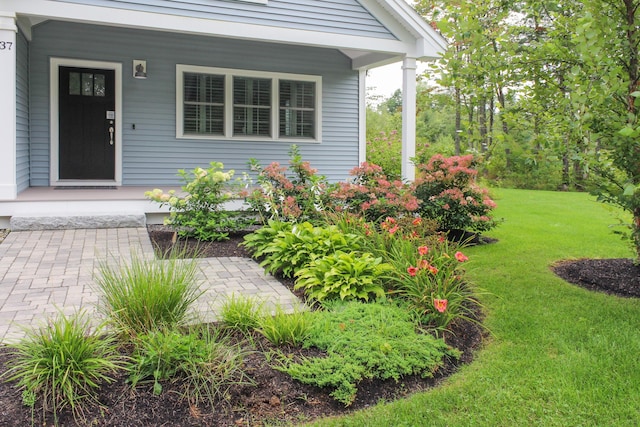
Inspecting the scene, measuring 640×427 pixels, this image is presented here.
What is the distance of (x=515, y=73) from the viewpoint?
517 cm

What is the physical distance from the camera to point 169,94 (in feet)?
32.1

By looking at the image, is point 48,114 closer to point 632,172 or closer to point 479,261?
point 479,261

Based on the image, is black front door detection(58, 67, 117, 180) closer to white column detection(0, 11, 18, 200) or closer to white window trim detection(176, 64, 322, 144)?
white window trim detection(176, 64, 322, 144)

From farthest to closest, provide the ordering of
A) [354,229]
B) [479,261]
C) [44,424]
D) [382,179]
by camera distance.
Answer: [382,179] < [479,261] < [354,229] < [44,424]

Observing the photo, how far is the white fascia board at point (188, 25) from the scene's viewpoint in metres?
6.96

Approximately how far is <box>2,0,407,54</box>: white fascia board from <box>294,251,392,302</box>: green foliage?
4.75m

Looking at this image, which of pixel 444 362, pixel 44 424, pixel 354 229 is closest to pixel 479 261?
pixel 354 229

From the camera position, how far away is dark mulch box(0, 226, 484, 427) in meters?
2.56

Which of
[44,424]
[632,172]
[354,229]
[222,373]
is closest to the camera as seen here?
[44,424]

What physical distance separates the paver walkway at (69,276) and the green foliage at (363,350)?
55 centimetres

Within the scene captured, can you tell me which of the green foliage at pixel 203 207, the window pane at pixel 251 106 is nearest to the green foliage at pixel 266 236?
the green foliage at pixel 203 207

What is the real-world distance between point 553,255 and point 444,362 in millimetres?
3518

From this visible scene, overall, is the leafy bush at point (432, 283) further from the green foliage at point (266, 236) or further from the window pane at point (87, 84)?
the window pane at point (87, 84)

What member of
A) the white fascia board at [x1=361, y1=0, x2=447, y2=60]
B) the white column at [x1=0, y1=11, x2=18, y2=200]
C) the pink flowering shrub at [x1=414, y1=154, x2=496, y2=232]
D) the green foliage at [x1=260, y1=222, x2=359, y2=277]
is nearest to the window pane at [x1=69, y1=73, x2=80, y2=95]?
Result: the white column at [x1=0, y1=11, x2=18, y2=200]
